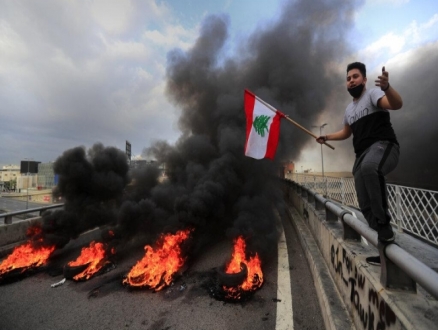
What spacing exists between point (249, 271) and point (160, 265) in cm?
172

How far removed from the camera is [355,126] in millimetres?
2203

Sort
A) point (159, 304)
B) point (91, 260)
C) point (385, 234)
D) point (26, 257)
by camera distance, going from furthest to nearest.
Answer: point (26, 257) → point (91, 260) → point (159, 304) → point (385, 234)

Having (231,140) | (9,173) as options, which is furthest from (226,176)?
(9,173)

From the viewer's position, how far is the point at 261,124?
446 cm

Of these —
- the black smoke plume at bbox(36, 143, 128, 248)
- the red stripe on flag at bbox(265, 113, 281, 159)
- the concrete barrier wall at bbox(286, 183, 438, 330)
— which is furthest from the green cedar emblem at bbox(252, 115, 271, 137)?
the black smoke plume at bbox(36, 143, 128, 248)

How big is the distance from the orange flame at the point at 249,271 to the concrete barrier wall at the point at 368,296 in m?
1.14

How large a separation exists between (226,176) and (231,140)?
1668 mm

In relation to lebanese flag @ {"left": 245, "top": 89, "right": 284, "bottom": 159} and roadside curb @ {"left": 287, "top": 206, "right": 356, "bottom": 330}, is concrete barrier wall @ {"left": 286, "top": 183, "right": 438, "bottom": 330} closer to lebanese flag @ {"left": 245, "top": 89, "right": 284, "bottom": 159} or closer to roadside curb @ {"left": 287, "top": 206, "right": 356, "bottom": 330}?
roadside curb @ {"left": 287, "top": 206, "right": 356, "bottom": 330}

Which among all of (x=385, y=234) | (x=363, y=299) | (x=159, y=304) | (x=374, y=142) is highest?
(x=374, y=142)

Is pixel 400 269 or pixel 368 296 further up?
pixel 400 269

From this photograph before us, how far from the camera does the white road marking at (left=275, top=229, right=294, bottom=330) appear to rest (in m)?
2.70

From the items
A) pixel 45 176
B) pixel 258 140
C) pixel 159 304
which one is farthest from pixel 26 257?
pixel 45 176

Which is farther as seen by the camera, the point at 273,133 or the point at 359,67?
the point at 273,133

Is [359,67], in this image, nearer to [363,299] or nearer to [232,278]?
[363,299]
